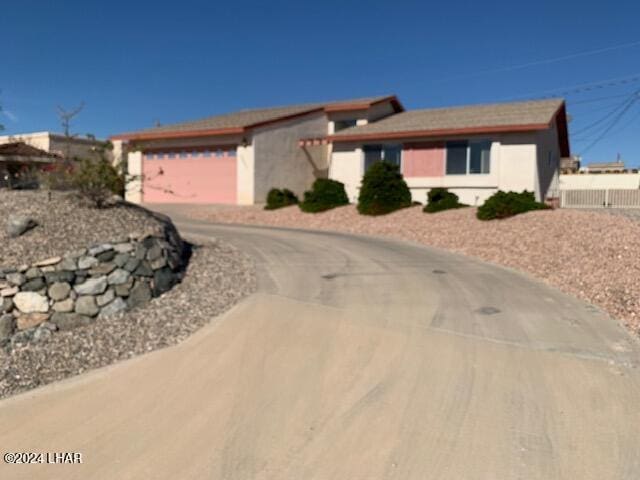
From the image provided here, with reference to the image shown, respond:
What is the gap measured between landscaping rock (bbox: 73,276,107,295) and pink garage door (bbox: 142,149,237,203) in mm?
15615

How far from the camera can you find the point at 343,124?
24.5 m

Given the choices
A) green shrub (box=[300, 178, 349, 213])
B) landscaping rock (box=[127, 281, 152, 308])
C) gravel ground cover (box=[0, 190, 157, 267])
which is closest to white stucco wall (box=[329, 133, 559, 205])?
green shrub (box=[300, 178, 349, 213])

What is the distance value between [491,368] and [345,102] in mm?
21149

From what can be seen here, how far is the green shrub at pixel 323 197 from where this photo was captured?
1750 cm

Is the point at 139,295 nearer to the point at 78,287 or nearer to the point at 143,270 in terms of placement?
the point at 143,270

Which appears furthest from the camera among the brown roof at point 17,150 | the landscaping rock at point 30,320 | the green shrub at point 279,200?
the green shrub at point 279,200

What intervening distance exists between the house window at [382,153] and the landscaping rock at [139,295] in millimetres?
14823

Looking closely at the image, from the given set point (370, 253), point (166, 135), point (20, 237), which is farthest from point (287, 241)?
point (166, 135)

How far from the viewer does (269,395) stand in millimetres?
4051

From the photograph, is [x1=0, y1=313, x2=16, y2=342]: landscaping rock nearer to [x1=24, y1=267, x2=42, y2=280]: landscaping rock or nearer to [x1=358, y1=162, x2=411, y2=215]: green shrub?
[x1=24, y1=267, x2=42, y2=280]: landscaping rock

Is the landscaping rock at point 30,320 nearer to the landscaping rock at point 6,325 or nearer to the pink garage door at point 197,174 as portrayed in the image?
the landscaping rock at point 6,325

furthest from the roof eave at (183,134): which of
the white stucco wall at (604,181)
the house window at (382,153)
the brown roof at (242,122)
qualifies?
the white stucco wall at (604,181)

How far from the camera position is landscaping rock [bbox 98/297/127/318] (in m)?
5.81

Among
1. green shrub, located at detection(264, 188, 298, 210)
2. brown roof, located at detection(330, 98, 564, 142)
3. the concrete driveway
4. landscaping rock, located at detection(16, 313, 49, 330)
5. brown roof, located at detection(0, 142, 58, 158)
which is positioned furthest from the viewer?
green shrub, located at detection(264, 188, 298, 210)
